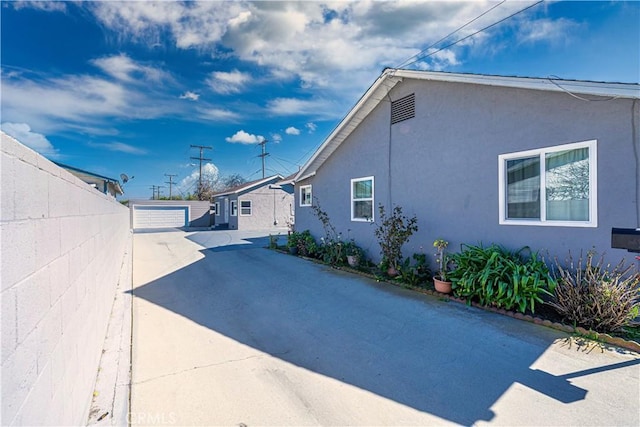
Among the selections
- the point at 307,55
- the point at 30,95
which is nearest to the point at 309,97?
the point at 307,55

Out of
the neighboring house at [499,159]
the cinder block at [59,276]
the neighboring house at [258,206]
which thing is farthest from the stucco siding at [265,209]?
the cinder block at [59,276]

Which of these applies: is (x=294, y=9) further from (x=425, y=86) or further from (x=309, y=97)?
(x=309, y=97)

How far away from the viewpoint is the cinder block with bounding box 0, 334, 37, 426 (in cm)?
113

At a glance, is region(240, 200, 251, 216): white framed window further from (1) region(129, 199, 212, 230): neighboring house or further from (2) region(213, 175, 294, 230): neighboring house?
(1) region(129, 199, 212, 230): neighboring house

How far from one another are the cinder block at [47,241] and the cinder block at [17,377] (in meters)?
0.42

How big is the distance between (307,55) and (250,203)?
609 inches

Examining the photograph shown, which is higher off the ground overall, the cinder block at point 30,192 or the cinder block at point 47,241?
the cinder block at point 30,192

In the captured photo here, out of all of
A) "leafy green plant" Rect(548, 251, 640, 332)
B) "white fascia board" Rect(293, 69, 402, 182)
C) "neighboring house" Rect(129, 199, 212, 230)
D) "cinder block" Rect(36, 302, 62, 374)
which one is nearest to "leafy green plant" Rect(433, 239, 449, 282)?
"leafy green plant" Rect(548, 251, 640, 332)

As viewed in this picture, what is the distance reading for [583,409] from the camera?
8.92 feet

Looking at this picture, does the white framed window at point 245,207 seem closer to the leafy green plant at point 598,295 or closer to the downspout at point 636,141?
the leafy green plant at point 598,295

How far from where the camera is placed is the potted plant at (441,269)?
6122 millimetres

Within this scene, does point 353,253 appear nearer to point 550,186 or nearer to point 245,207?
point 550,186

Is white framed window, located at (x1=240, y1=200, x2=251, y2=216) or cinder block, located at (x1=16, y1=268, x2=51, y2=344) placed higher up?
white framed window, located at (x1=240, y1=200, x2=251, y2=216)

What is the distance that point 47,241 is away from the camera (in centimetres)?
174
